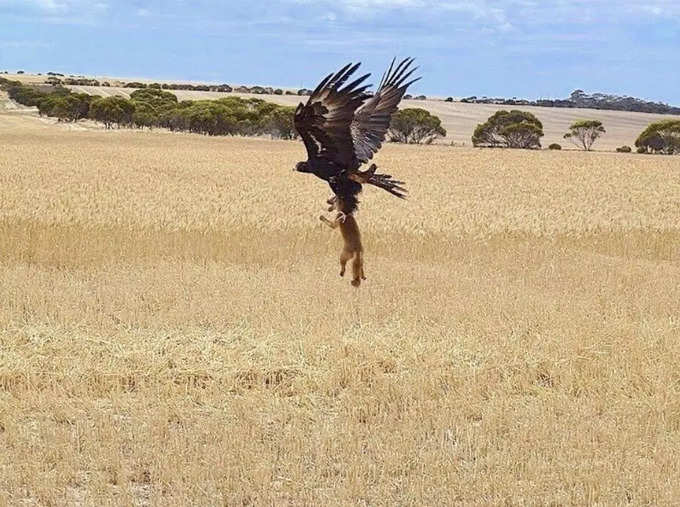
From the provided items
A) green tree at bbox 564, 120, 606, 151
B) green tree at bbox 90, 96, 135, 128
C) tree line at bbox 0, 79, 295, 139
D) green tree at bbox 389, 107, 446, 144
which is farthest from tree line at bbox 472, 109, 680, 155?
green tree at bbox 90, 96, 135, 128

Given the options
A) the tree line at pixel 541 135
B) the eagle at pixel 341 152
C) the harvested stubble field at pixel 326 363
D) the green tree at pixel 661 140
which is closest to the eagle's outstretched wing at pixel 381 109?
the eagle at pixel 341 152

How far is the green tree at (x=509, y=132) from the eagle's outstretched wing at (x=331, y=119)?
247ft

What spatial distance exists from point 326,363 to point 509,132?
72.0m

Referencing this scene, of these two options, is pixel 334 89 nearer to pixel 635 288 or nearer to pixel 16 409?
pixel 16 409

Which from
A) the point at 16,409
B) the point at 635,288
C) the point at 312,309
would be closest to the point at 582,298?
the point at 635,288

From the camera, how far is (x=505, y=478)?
287 inches

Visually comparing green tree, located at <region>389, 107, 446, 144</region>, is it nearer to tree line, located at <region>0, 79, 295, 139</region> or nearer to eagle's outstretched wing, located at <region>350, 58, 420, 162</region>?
tree line, located at <region>0, 79, 295, 139</region>

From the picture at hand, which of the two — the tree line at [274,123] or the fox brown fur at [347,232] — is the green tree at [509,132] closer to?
the tree line at [274,123]

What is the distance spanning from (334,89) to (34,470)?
5.24 meters

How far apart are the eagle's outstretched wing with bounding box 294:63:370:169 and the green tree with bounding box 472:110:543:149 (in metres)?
75.4

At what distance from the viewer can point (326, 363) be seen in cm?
1023

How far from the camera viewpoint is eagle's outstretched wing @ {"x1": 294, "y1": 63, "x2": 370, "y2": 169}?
11.2ft

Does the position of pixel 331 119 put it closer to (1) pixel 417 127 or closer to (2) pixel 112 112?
(1) pixel 417 127

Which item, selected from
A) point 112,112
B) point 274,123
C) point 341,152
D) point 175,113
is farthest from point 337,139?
point 112,112
